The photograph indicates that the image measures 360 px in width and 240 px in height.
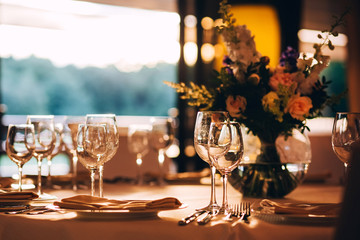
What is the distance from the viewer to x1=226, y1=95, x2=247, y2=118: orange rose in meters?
1.80

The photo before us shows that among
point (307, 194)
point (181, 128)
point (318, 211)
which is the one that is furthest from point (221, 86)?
point (181, 128)

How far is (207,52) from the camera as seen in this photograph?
6.21m

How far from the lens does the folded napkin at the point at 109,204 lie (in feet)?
4.46

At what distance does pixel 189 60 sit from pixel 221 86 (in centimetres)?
438

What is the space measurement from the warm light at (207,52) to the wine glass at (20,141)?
184 inches

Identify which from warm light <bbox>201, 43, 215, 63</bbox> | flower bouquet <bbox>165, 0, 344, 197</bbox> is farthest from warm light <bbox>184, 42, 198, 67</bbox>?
flower bouquet <bbox>165, 0, 344, 197</bbox>

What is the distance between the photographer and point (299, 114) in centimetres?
176

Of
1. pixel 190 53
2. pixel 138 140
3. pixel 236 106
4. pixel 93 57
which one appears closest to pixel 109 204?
pixel 236 106

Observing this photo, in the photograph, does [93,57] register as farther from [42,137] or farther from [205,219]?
[205,219]

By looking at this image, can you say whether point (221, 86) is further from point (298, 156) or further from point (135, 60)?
point (135, 60)

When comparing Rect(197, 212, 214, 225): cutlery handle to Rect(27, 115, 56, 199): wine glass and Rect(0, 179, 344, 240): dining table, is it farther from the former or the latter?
Rect(27, 115, 56, 199): wine glass

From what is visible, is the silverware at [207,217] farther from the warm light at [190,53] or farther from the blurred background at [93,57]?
the blurred background at [93,57]

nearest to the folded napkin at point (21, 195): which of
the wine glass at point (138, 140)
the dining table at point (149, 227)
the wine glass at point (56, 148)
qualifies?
the dining table at point (149, 227)

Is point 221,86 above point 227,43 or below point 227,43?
below
